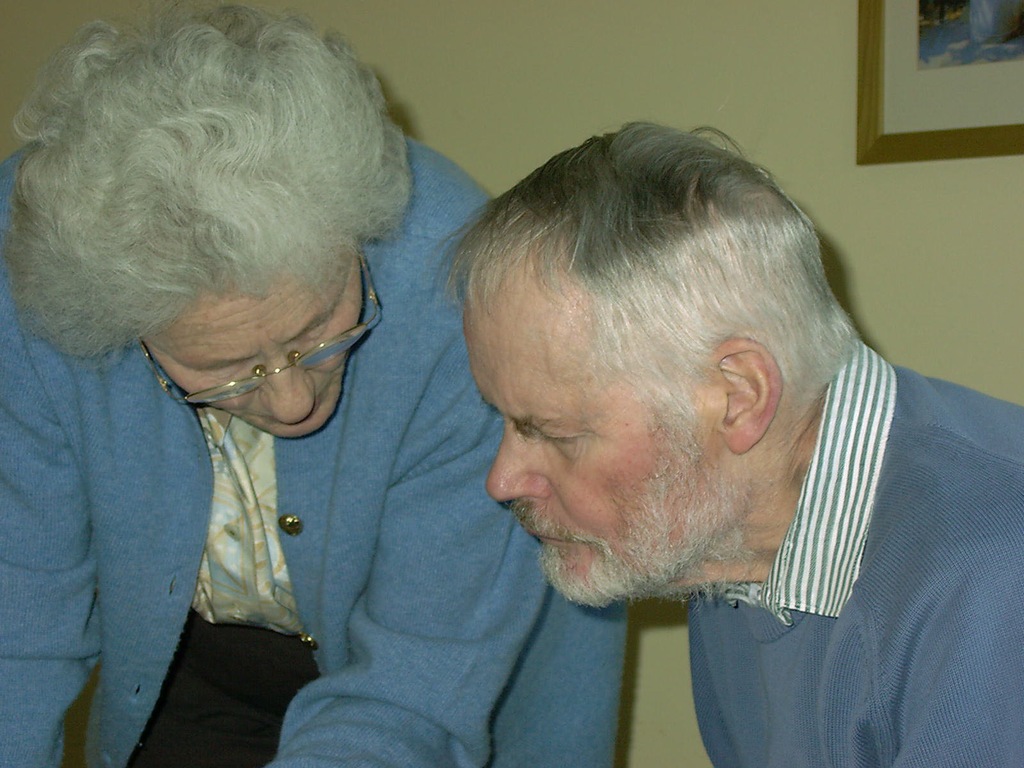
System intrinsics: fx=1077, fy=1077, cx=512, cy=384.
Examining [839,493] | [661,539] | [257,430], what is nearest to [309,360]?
[257,430]

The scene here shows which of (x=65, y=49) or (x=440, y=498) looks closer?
(x=65, y=49)

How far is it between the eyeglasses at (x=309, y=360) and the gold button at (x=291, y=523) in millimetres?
192

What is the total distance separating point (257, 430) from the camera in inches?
56.0

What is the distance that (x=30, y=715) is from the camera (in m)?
1.33

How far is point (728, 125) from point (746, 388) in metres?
1.12

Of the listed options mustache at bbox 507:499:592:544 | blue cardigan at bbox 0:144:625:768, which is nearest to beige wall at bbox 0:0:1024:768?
blue cardigan at bbox 0:144:625:768

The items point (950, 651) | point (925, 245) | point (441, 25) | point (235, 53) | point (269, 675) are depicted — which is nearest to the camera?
point (950, 651)

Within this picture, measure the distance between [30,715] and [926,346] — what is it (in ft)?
5.06

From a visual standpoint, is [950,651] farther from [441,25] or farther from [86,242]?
[441,25]

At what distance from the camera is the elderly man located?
928 mm

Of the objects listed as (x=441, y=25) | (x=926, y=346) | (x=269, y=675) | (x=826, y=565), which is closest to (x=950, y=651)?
(x=826, y=565)

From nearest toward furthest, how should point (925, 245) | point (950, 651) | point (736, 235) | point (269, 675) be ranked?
point (950, 651) < point (736, 235) < point (269, 675) < point (925, 245)

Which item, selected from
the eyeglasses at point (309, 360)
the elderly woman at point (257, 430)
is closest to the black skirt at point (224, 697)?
the elderly woman at point (257, 430)

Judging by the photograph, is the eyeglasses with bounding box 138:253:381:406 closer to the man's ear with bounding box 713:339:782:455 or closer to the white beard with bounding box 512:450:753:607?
the white beard with bounding box 512:450:753:607
